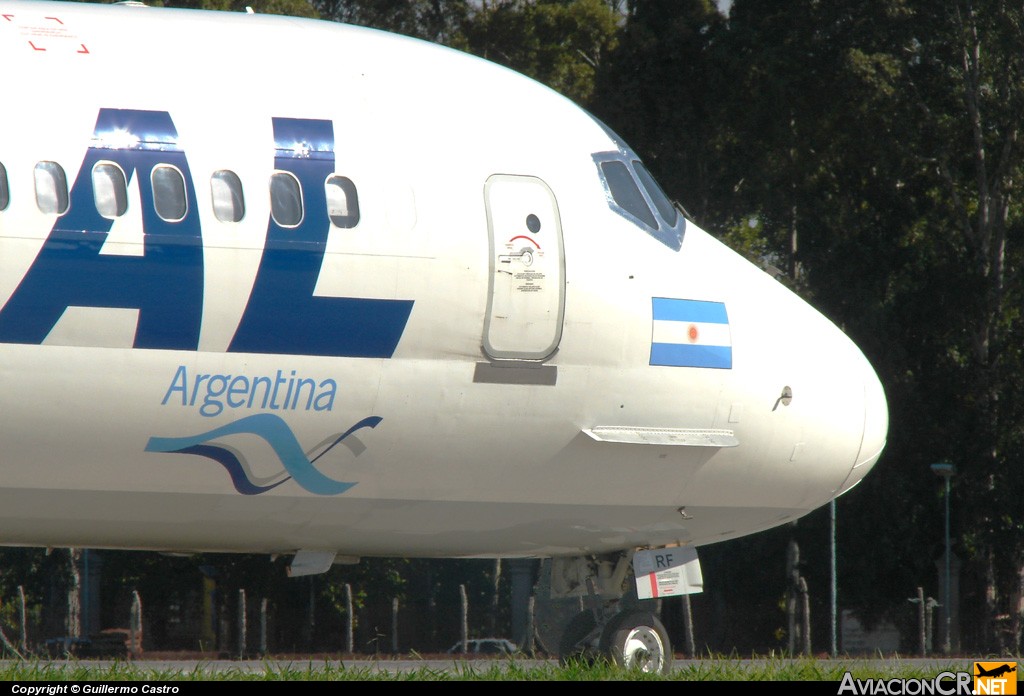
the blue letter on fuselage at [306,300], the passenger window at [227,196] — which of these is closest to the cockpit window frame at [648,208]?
the blue letter on fuselage at [306,300]

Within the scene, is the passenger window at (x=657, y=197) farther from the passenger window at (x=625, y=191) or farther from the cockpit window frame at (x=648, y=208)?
the passenger window at (x=625, y=191)

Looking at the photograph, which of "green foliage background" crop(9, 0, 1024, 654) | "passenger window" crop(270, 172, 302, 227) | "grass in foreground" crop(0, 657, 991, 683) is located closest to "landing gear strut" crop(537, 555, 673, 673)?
"grass in foreground" crop(0, 657, 991, 683)

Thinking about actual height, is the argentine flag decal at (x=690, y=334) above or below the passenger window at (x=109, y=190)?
below

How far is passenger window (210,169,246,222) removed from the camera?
9.11 m

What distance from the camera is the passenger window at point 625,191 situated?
10.6 m

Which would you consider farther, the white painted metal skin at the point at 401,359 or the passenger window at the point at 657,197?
the passenger window at the point at 657,197

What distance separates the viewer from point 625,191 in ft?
34.9

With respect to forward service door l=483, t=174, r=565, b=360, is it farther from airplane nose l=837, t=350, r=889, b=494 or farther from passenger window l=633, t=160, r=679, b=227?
airplane nose l=837, t=350, r=889, b=494

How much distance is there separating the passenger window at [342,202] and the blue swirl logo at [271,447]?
133 cm

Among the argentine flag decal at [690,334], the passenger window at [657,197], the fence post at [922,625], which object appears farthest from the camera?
the fence post at [922,625]

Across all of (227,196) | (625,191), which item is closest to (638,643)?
(625,191)

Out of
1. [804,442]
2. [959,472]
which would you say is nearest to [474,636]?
[959,472]

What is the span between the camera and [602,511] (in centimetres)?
1042

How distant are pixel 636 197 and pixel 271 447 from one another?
346cm
